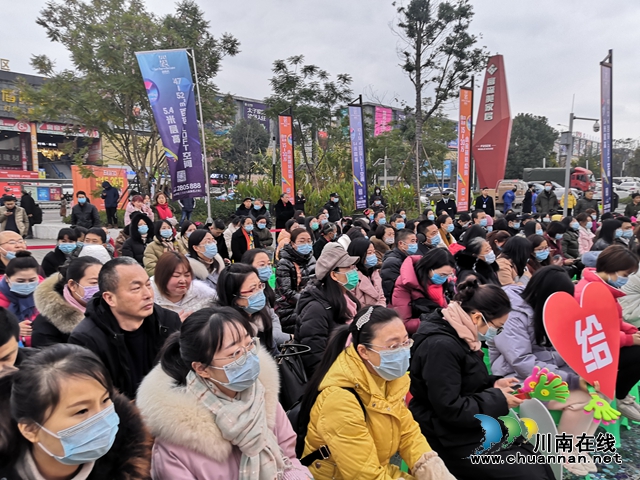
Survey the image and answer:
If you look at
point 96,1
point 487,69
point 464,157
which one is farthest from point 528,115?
point 96,1

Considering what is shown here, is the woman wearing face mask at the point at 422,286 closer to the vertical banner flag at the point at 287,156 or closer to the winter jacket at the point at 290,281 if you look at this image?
the winter jacket at the point at 290,281

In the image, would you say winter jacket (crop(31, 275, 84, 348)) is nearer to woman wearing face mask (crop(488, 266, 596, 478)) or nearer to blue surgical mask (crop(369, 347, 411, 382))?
blue surgical mask (crop(369, 347, 411, 382))

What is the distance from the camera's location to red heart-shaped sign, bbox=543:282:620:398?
286 centimetres

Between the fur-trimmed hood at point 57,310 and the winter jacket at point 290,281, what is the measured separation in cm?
195

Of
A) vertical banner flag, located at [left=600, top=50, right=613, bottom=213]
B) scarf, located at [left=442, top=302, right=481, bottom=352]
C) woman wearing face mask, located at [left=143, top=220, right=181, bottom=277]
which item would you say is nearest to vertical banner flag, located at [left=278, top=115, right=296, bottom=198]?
woman wearing face mask, located at [left=143, top=220, right=181, bottom=277]

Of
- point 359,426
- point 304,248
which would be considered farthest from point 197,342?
point 304,248

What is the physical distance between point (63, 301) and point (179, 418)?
1.67m

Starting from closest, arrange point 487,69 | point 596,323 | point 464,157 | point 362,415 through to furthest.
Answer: point 362,415
point 596,323
point 464,157
point 487,69

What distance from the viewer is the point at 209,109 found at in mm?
15438

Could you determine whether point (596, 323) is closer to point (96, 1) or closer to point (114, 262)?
point (114, 262)

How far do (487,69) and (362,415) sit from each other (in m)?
18.8

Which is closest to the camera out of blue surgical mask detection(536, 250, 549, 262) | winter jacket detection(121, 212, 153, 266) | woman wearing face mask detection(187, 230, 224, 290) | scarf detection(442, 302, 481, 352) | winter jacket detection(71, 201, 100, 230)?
scarf detection(442, 302, 481, 352)

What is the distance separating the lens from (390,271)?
5305 mm

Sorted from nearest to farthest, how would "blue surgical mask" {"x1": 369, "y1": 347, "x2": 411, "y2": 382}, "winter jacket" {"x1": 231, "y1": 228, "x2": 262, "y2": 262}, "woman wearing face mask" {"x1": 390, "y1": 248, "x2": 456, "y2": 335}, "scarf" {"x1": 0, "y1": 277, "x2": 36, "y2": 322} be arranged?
1. "blue surgical mask" {"x1": 369, "y1": 347, "x2": 411, "y2": 382}
2. "scarf" {"x1": 0, "y1": 277, "x2": 36, "y2": 322}
3. "woman wearing face mask" {"x1": 390, "y1": 248, "x2": 456, "y2": 335}
4. "winter jacket" {"x1": 231, "y1": 228, "x2": 262, "y2": 262}
